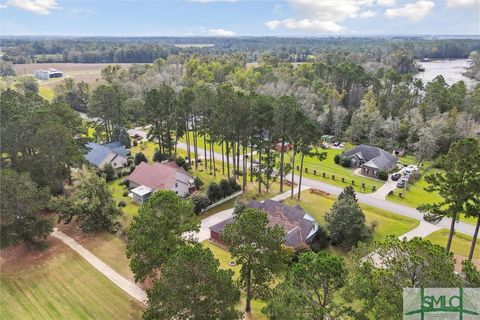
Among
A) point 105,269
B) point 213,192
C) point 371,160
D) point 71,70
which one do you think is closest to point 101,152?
point 213,192

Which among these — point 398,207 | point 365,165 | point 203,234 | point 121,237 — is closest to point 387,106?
point 365,165

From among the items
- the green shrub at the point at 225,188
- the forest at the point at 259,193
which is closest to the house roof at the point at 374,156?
the forest at the point at 259,193

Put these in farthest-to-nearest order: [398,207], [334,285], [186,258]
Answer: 1. [398,207]
2. [186,258]
3. [334,285]

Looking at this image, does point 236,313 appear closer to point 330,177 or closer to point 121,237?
point 121,237

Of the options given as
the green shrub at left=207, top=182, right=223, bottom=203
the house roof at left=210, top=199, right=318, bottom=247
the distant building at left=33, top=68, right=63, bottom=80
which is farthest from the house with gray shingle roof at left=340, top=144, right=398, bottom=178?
the distant building at left=33, top=68, right=63, bottom=80

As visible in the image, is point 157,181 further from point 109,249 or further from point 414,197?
point 414,197

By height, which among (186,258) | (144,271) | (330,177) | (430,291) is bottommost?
(330,177)

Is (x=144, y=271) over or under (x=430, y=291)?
under
